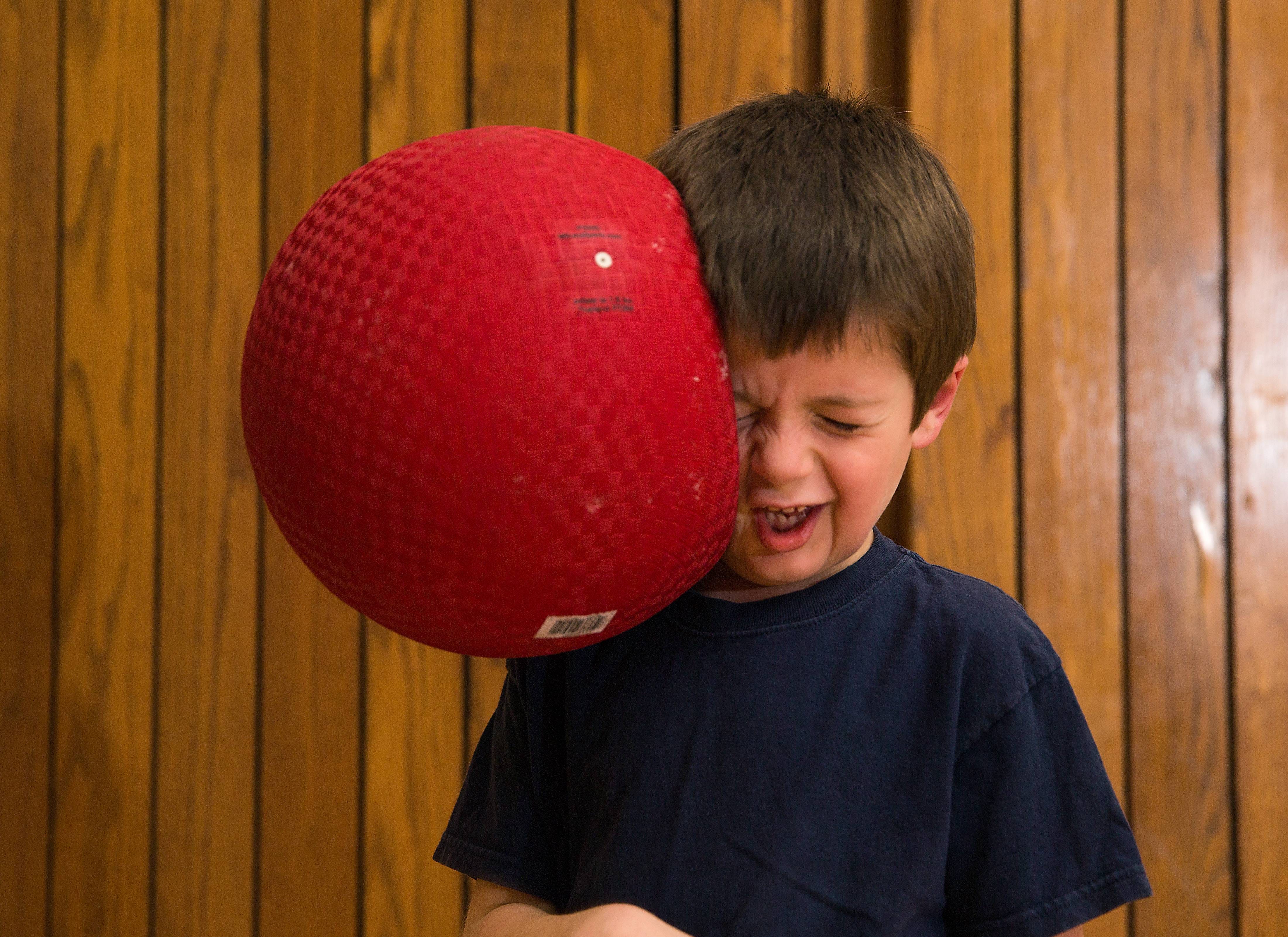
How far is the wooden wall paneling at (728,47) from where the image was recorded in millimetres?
1523

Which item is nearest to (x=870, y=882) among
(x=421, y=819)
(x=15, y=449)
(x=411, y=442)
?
(x=411, y=442)

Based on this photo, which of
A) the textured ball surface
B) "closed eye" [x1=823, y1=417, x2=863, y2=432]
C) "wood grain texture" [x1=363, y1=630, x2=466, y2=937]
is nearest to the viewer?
the textured ball surface

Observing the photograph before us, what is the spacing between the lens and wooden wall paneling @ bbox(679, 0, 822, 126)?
5.00 ft

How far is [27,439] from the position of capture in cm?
154

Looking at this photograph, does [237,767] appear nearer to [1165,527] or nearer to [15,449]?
[15,449]

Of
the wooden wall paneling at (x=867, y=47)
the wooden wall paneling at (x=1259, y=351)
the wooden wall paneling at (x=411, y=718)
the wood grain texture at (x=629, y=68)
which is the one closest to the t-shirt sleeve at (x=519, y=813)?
the wooden wall paneling at (x=411, y=718)

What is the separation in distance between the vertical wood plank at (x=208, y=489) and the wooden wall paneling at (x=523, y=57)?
1.13ft

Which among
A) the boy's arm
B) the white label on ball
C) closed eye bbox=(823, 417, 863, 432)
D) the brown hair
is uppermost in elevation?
the brown hair

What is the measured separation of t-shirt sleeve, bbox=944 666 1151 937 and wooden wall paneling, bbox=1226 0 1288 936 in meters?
1.08

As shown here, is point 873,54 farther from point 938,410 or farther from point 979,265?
point 938,410

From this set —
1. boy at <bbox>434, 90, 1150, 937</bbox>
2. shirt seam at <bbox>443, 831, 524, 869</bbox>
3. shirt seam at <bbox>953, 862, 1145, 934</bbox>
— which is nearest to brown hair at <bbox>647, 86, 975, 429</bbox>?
boy at <bbox>434, 90, 1150, 937</bbox>

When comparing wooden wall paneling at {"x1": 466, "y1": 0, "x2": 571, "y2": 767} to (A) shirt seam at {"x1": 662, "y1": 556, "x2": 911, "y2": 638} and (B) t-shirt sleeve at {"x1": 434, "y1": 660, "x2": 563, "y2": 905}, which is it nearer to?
(B) t-shirt sleeve at {"x1": 434, "y1": 660, "x2": 563, "y2": 905}

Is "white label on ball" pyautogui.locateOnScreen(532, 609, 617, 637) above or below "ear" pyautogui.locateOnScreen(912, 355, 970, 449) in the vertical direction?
below

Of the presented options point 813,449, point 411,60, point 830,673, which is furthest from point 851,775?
point 411,60
